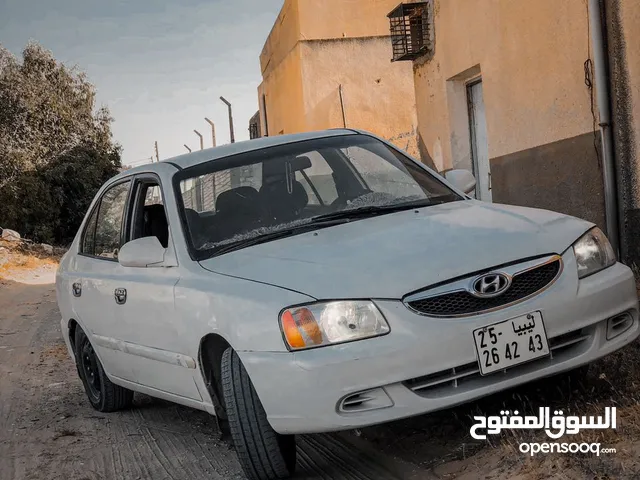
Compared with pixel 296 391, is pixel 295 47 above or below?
above

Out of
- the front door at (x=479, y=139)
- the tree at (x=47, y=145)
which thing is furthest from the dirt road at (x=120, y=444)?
the tree at (x=47, y=145)

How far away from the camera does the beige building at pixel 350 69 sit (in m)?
22.3

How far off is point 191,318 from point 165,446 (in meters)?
1.19

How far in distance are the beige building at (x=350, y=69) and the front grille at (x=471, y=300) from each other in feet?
60.8

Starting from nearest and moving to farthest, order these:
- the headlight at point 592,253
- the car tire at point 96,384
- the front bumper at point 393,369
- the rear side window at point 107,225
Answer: the front bumper at point 393,369
the headlight at point 592,253
the rear side window at point 107,225
the car tire at point 96,384

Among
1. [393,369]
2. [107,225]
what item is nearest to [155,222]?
[107,225]

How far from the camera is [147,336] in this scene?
16.1 ft

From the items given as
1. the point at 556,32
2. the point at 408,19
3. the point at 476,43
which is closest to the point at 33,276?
the point at 408,19

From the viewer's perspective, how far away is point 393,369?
3.53m

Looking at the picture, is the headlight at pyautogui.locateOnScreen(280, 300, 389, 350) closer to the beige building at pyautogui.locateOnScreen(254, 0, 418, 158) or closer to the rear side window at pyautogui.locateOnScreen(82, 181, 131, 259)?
the rear side window at pyautogui.locateOnScreen(82, 181, 131, 259)

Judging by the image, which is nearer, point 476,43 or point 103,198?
point 103,198

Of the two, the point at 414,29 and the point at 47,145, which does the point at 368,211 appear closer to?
the point at 414,29

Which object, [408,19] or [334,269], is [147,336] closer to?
[334,269]

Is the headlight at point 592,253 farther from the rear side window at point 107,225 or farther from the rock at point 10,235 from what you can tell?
the rock at point 10,235
